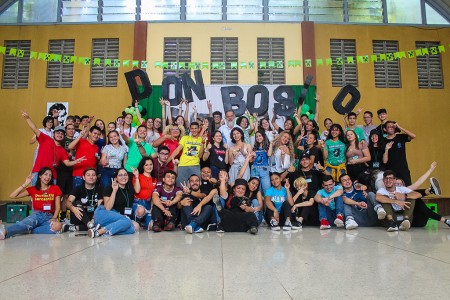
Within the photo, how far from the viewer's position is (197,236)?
385cm

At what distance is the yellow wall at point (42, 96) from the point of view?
8.48 metres

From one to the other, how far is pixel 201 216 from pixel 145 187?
886 mm

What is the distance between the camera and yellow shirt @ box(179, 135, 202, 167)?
4.97 meters

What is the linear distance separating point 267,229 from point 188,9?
21.7 ft

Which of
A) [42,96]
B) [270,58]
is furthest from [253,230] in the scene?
[42,96]

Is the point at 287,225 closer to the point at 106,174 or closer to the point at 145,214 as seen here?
the point at 145,214

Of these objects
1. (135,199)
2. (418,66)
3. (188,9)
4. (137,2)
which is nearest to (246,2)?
(188,9)

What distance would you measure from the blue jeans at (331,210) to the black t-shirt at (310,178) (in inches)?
12.3

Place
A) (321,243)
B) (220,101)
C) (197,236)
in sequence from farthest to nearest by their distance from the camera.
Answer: (220,101) < (197,236) < (321,243)

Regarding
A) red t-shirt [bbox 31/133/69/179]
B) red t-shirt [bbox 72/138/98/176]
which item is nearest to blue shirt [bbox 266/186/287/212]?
red t-shirt [bbox 72/138/98/176]

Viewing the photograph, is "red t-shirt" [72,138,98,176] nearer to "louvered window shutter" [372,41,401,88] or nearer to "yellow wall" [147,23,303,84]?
"yellow wall" [147,23,303,84]

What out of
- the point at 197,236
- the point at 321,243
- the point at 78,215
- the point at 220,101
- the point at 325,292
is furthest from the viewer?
the point at 220,101

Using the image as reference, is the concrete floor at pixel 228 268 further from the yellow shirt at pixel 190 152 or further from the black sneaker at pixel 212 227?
the yellow shirt at pixel 190 152

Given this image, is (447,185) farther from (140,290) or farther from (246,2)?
(140,290)
